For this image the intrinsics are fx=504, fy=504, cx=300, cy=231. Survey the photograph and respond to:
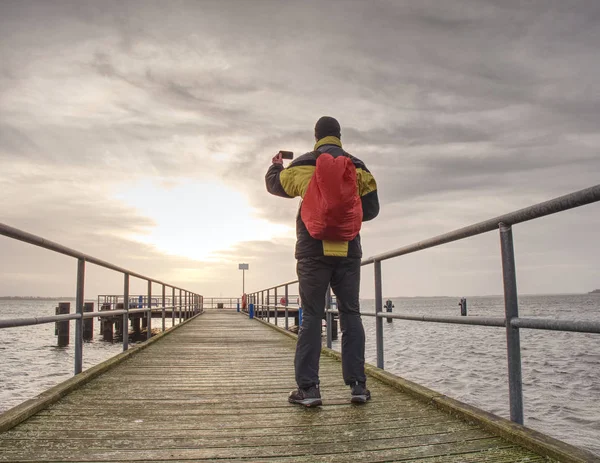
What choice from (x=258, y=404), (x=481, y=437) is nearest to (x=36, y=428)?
(x=258, y=404)

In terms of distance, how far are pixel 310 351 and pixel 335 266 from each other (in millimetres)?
551

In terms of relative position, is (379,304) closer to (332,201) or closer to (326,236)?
(326,236)

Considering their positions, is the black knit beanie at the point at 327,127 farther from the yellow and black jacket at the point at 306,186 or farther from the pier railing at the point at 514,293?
the pier railing at the point at 514,293

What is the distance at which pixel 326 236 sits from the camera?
9.63 ft

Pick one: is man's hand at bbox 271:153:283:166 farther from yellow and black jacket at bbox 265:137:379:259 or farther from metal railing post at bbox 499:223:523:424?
metal railing post at bbox 499:223:523:424

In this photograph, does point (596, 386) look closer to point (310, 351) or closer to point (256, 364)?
point (256, 364)

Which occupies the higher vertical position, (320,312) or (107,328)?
(320,312)

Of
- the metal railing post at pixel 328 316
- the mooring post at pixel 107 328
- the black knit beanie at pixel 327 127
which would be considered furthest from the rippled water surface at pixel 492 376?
the mooring post at pixel 107 328

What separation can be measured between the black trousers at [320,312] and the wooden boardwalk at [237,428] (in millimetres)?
213

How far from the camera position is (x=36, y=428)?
97.0 inches

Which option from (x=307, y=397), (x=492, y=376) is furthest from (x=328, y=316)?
A: (x=492, y=376)

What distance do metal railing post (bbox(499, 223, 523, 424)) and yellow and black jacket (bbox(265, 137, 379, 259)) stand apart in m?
0.92

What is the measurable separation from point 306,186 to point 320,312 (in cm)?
82

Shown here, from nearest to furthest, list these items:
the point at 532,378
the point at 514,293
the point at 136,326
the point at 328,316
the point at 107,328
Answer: the point at 514,293
the point at 328,316
the point at 532,378
the point at 107,328
the point at 136,326
